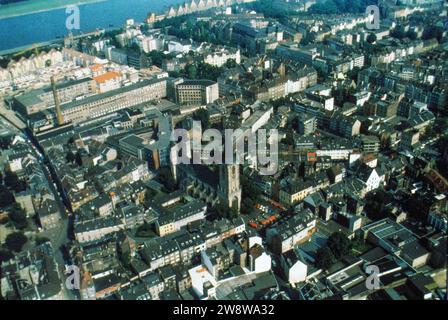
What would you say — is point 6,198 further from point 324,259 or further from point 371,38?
point 371,38

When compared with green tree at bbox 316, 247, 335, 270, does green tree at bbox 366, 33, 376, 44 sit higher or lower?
higher

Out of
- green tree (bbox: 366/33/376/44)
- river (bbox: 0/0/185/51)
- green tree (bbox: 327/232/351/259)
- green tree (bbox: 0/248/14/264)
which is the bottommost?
green tree (bbox: 0/248/14/264)

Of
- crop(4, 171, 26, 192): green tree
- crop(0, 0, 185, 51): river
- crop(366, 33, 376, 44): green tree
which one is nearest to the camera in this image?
crop(4, 171, 26, 192): green tree

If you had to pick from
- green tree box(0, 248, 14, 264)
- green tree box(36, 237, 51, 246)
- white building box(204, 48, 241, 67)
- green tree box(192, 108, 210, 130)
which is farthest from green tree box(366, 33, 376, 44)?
green tree box(0, 248, 14, 264)

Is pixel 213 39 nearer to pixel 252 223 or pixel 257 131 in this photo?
pixel 257 131

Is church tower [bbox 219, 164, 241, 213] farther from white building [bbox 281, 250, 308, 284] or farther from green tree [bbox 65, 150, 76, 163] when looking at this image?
green tree [bbox 65, 150, 76, 163]

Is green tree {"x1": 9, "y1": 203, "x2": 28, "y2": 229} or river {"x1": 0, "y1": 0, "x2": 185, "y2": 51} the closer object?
green tree {"x1": 9, "y1": 203, "x2": 28, "y2": 229}

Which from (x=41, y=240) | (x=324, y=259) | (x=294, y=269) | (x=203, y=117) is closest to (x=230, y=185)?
(x=294, y=269)
